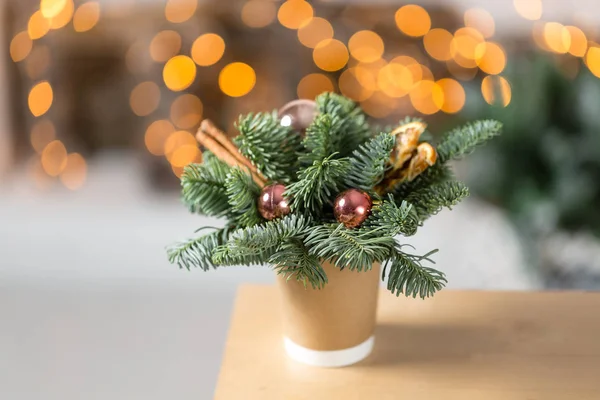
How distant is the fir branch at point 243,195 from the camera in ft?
1.86

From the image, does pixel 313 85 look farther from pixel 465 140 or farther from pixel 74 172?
pixel 465 140

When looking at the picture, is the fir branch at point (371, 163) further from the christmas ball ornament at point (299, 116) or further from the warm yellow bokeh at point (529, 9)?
the warm yellow bokeh at point (529, 9)

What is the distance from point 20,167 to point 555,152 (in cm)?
170

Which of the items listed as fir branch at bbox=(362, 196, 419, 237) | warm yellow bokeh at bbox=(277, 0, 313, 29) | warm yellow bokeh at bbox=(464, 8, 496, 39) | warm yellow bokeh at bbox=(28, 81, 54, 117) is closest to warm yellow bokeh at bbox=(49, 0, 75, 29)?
warm yellow bokeh at bbox=(28, 81, 54, 117)

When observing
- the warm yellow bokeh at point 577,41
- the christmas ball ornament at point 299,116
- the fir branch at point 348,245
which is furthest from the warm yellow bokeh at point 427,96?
the fir branch at point 348,245

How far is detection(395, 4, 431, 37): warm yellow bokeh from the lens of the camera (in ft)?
6.25

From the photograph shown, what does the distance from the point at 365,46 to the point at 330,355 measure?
145 centimetres

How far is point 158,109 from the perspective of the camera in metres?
2.02

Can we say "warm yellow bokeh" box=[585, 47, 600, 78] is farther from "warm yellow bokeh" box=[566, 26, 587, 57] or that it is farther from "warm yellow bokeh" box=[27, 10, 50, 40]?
"warm yellow bokeh" box=[27, 10, 50, 40]

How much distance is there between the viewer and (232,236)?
0.55 m

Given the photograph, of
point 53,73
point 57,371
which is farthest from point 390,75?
point 57,371

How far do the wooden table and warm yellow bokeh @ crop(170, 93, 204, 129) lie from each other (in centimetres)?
130

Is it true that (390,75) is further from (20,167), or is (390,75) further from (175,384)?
(20,167)

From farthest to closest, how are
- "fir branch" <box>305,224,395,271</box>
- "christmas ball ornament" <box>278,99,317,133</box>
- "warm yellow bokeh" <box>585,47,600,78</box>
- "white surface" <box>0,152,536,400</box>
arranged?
"warm yellow bokeh" <box>585,47,600,78</box>, "white surface" <box>0,152,536,400</box>, "christmas ball ornament" <box>278,99,317,133</box>, "fir branch" <box>305,224,395,271</box>
